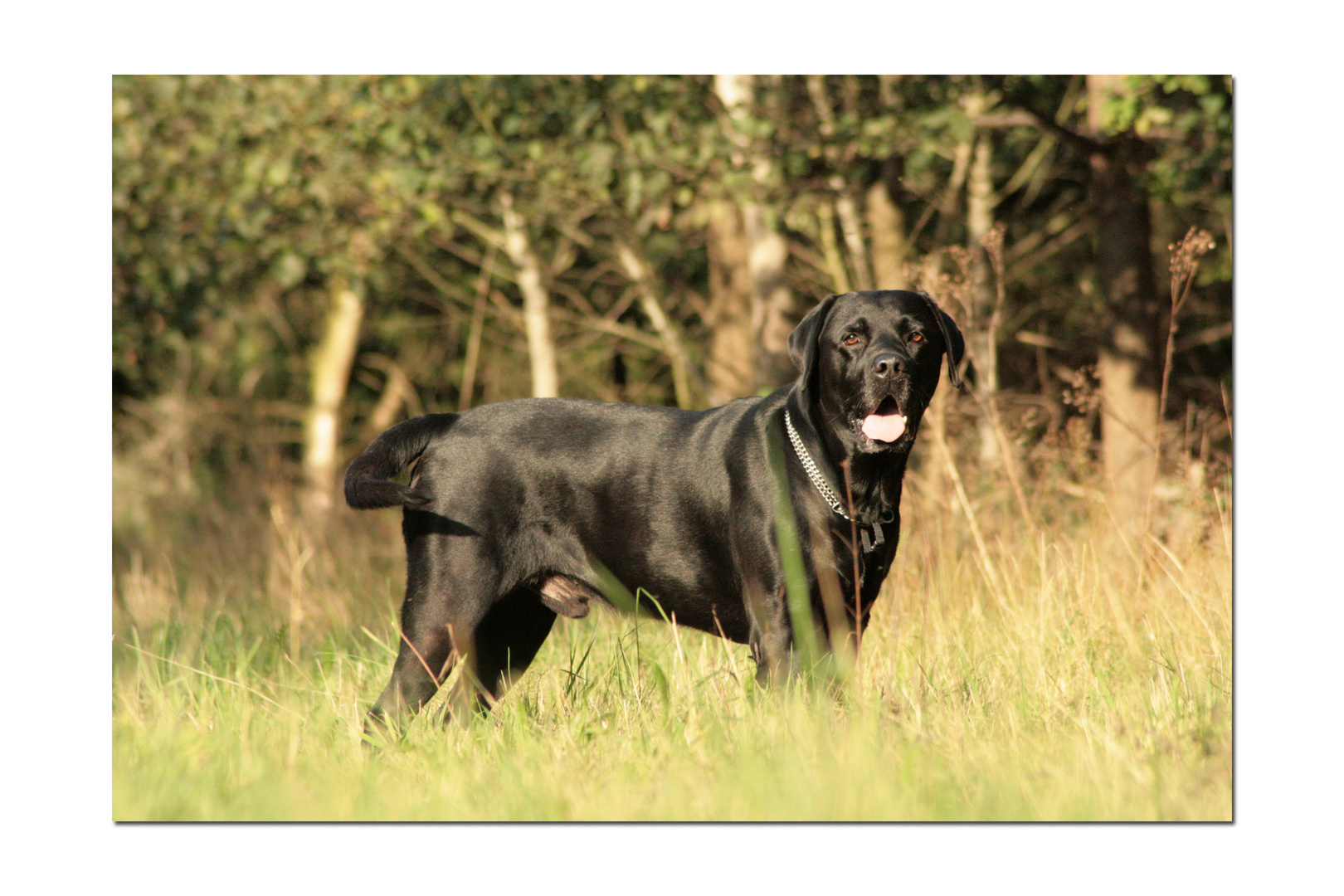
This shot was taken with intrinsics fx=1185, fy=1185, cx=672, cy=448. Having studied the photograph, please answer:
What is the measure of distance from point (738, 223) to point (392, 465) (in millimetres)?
5706

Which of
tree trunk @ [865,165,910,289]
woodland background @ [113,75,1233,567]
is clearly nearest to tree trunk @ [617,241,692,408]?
woodland background @ [113,75,1233,567]

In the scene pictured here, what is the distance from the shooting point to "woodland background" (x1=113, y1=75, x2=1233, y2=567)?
6125 mm

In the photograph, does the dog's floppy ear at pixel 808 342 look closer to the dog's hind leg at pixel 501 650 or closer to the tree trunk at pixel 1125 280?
the dog's hind leg at pixel 501 650

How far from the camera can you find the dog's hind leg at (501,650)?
3.88 meters

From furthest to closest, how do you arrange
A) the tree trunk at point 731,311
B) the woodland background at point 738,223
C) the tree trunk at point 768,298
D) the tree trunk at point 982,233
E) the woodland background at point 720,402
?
the tree trunk at point 731,311
the tree trunk at point 768,298
the tree trunk at point 982,233
the woodland background at point 738,223
the woodland background at point 720,402

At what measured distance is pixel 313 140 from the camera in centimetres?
769

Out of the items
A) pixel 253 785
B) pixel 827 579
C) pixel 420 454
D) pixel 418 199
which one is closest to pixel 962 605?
pixel 827 579

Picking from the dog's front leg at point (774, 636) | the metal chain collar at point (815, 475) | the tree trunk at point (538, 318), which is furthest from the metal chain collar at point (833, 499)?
the tree trunk at point (538, 318)

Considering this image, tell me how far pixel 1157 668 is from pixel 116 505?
480 inches

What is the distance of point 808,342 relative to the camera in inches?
143

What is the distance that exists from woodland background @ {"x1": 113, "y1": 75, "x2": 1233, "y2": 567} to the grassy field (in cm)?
49

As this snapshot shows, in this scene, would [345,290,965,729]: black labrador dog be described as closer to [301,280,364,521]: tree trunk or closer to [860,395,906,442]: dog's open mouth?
[860,395,906,442]: dog's open mouth

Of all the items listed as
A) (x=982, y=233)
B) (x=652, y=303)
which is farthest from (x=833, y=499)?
(x=652, y=303)

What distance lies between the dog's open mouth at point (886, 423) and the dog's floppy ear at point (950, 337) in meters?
0.27
